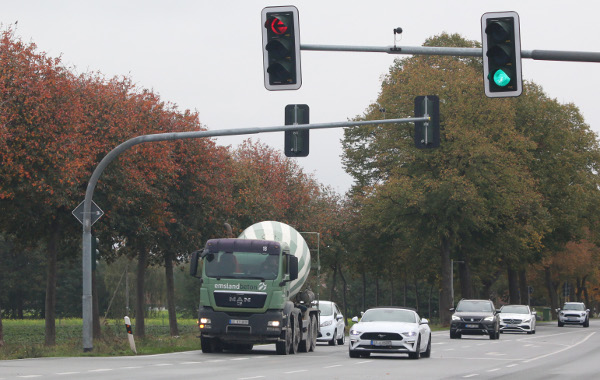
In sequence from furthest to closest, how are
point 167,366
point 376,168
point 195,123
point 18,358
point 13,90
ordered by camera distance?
point 376,168 → point 195,123 → point 13,90 → point 18,358 → point 167,366

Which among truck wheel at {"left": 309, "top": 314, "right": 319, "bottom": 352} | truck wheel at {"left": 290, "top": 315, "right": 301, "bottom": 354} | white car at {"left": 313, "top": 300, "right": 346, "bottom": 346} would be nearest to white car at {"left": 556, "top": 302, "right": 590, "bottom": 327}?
white car at {"left": 313, "top": 300, "right": 346, "bottom": 346}

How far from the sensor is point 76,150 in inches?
1314

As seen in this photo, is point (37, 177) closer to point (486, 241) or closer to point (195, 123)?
point (195, 123)

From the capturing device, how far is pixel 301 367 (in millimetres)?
21859

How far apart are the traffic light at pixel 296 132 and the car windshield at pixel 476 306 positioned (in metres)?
23.7

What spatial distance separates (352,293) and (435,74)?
75.7 m

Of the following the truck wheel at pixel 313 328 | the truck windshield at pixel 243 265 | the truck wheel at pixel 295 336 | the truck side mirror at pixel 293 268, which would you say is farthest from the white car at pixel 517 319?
the truck windshield at pixel 243 265

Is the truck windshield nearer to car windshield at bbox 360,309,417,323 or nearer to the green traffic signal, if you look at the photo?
car windshield at bbox 360,309,417,323

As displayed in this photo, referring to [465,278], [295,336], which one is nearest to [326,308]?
[295,336]

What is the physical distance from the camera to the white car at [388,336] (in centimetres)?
2623

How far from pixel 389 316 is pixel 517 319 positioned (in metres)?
26.3

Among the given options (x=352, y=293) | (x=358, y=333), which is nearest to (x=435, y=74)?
(x=358, y=333)

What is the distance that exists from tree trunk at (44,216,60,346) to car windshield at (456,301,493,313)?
17.9 meters

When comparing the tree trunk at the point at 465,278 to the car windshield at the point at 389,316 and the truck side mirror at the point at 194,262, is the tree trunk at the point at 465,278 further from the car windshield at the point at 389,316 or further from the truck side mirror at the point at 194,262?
the truck side mirror at the point at 194,262
